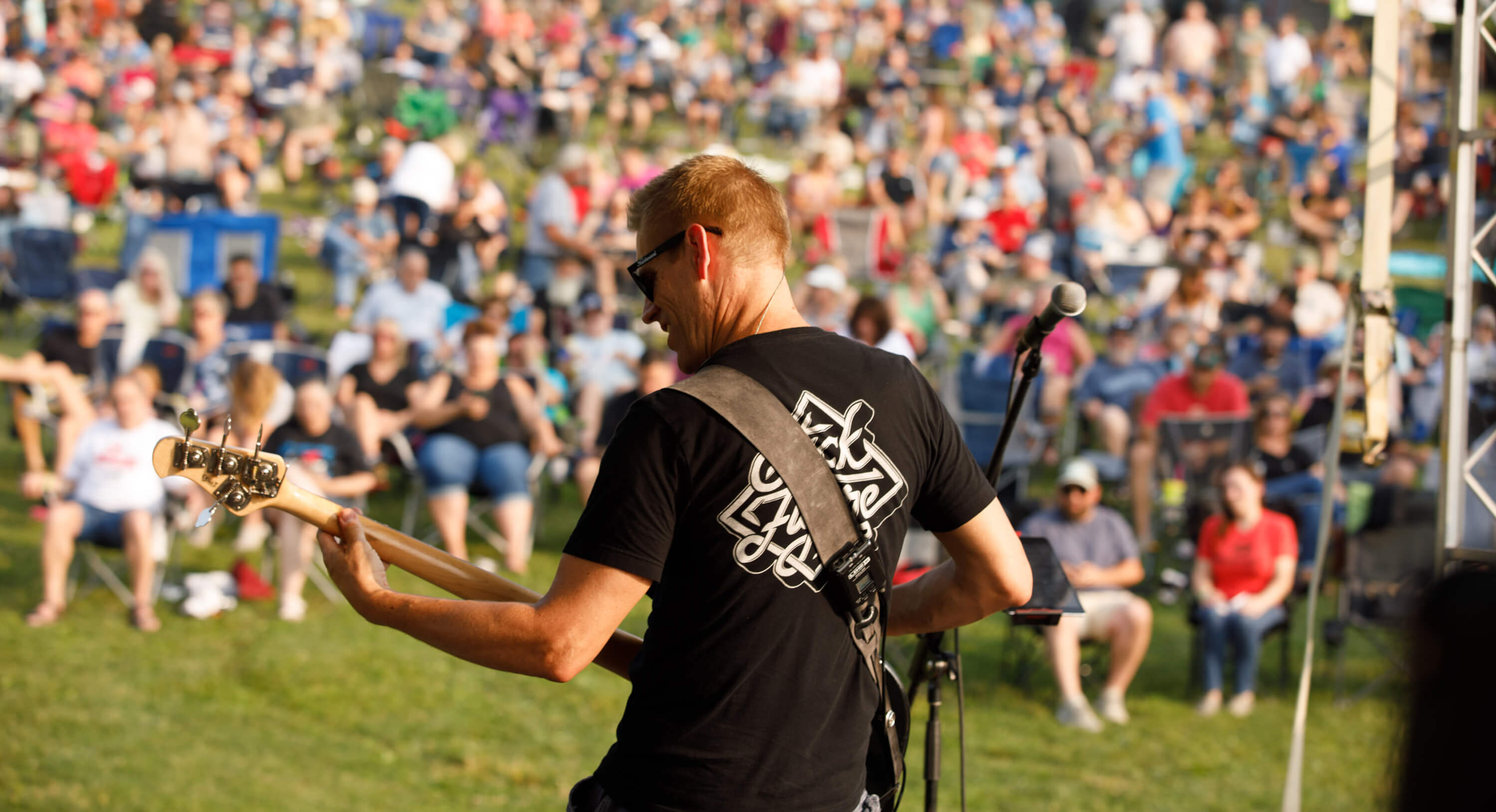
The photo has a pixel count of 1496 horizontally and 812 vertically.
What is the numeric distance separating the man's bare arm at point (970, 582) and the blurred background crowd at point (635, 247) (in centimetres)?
113

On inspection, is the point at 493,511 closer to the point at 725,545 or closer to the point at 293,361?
the point at 293,361

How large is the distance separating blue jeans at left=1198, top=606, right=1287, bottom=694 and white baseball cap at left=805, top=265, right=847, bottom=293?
4.85m

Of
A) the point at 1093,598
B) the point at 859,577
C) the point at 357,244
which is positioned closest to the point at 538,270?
the point at 357,244

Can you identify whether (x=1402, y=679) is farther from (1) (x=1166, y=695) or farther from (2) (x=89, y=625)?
(2) (x=89, y=625)

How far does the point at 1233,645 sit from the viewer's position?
6906 mm

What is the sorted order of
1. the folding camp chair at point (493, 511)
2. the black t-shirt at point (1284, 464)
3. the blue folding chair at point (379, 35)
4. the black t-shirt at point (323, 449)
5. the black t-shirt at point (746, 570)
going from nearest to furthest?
1. the black t-shirt at point (746, 570)
2. the black t-shirt at point (323, 449)
3. the folding camp chair at point (493, 511)
4. the black t-shirt at point (1284, 464)
5. the blue folding chair at point (379, 35)

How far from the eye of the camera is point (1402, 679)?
1285 millimetres

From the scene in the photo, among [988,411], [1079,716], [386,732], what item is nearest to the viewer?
[386,732]

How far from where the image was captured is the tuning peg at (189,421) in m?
2.34

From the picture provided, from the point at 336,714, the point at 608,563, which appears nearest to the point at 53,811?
the point at 336,714

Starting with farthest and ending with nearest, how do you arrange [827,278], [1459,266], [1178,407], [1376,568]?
[827,278]
[1178,407]
[1376,568]
[1459,266]

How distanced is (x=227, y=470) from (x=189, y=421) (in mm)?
131

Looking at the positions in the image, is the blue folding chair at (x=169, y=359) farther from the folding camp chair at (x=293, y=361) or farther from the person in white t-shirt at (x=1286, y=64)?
the person in white t-shirt at (x=1286, y=64)

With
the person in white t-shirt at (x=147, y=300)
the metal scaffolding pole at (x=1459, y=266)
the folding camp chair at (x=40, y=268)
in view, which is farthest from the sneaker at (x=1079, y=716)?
the folding camp chair at (x=40, y=268)
